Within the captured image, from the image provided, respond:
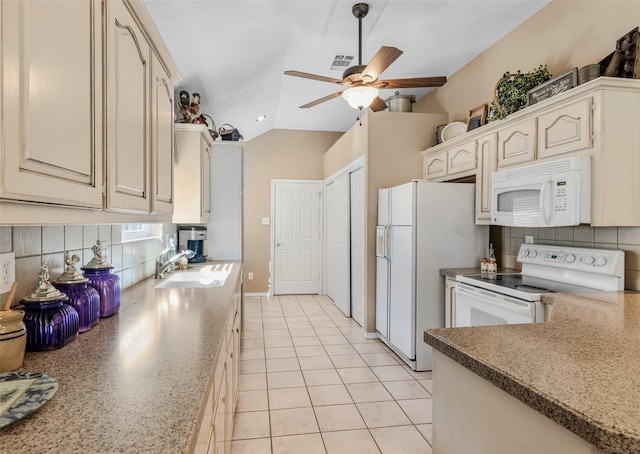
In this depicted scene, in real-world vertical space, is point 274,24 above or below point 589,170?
above

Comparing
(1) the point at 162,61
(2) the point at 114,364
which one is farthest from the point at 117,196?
(1) the point at 162,61

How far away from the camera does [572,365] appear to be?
0.96 metres

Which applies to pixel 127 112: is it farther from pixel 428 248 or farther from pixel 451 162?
pixel 451 162

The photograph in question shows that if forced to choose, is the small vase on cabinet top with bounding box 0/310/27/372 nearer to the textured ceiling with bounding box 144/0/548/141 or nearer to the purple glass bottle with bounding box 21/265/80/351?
the purple glass bottle with bounding box 21/265/80/351

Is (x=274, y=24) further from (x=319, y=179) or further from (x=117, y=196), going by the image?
(x=319, y=179)

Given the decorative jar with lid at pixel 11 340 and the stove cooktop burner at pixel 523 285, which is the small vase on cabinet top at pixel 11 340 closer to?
the decorative jar with lid at pixel 11 340

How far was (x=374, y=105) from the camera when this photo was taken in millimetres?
3186

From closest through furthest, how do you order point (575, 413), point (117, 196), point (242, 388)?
point (575, 413) → point (117, 196) → point (242, 388)

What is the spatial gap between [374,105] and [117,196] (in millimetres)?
2534

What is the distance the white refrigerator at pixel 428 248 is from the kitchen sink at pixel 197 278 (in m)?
1.57

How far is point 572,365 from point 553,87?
6.68 feet

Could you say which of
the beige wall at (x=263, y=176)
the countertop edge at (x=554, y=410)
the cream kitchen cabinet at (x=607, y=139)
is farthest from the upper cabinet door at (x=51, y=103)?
the beige wall at (x=263, y=176)

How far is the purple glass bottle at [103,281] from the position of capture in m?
1.45

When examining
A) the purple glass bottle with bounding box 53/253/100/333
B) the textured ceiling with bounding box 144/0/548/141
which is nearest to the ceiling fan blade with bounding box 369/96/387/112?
the textured ceiling with bounding box 144/0/548/141
